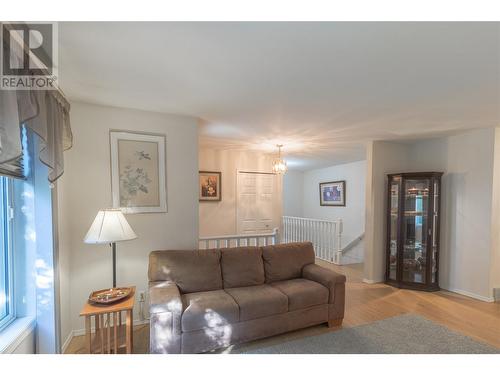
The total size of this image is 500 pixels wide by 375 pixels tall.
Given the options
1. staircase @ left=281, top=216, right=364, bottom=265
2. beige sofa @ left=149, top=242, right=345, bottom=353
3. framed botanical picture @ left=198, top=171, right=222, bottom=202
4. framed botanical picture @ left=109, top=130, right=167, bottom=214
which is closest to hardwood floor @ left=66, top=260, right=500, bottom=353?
beige sofa @ left=149, top=242, right=345, bottom=353

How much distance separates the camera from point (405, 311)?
3033 mm

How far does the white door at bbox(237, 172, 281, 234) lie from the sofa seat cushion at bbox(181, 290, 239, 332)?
285 centimetres

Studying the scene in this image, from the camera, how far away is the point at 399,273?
Result: 153 inches

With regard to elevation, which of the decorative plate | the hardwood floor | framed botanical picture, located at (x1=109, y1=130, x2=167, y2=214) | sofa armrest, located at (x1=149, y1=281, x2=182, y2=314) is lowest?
the hardwood floor

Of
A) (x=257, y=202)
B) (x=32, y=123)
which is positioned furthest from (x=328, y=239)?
(x=32, y=123)

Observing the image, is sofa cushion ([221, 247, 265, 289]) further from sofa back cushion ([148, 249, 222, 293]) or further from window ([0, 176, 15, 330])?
window ([0, 176, 15, 330])

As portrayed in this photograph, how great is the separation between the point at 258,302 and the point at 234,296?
243 mm

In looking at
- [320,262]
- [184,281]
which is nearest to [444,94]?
[184,281]

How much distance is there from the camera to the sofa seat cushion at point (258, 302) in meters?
2.26

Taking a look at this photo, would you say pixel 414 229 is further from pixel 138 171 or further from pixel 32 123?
pixel 32 123

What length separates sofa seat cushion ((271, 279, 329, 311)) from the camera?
8.07ft

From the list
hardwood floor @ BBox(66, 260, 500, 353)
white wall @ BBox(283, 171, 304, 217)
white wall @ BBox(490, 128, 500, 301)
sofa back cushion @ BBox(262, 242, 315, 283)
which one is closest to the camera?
hardwood floor @ BBox(66, 260, 500, 353)
